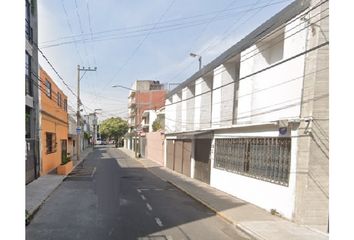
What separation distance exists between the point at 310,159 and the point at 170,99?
82.3 feet

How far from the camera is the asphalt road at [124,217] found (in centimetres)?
927

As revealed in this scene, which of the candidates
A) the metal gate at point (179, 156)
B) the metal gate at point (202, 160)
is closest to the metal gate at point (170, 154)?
the metal gate at point (179, 156)

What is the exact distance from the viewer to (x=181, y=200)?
49.8 feet

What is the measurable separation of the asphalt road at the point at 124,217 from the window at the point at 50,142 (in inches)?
352

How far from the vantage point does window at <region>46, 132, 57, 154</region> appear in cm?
2520

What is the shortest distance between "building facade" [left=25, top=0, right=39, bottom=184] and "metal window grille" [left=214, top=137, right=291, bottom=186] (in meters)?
10.8

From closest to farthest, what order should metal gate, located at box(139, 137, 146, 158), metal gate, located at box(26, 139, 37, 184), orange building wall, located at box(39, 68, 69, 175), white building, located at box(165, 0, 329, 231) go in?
white building, located at box(165, 0, 329, 231), metal gate, located at box(26, 139, 37, 184), orange building wall, located at box(39, 68, 69, 175), metal gate, located at box(139, 137, 146, 158)

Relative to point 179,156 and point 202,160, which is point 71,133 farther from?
point 202,160

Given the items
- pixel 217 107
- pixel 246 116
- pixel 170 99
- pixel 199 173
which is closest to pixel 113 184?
pixel 199 173

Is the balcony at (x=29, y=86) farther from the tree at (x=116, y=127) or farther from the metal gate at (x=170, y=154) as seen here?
the tree at (x=116, y=127)

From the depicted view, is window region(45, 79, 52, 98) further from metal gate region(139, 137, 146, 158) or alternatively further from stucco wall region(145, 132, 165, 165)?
metal gate region(139, 137, 146, 158)

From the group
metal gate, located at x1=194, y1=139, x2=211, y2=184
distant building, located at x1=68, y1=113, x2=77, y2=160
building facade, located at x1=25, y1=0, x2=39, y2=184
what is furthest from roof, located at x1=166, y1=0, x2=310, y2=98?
distant building, located at x1=68, y1=113, x2=77, y2=160

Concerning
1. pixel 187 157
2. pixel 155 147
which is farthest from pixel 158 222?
pixel 155 147
